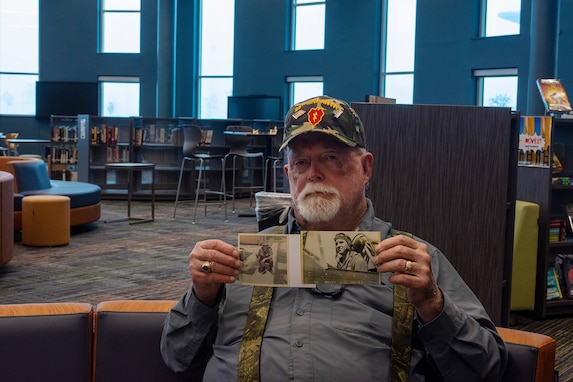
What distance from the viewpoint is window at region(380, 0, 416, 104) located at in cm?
1328

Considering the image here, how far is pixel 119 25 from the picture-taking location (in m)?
16.2

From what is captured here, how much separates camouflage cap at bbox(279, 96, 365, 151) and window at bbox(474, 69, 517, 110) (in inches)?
415

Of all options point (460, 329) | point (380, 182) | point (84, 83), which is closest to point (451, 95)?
point (84, 83)

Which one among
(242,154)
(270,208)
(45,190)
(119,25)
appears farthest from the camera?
(119,25)

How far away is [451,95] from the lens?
12.5 meters

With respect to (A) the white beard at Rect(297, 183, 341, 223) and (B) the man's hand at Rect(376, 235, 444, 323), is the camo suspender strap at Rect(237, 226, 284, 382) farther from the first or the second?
(B) the man's hand at Rect(376, 235, 444, 323)

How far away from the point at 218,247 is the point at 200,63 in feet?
48.4

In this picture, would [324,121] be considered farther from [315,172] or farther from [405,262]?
[405,262]

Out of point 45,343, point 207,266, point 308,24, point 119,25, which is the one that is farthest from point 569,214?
point 119,25

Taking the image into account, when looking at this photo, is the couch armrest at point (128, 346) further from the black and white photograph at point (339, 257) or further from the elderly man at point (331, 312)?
the black and white photograph at point (339, 257)

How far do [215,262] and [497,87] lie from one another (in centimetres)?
1123

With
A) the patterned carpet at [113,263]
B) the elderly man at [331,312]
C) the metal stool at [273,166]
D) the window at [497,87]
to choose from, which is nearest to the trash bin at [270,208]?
the elderly man at [331,312]

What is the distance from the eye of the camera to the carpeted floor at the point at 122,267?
16.3ft

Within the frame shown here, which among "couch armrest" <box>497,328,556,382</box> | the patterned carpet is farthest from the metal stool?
"couch armrest" <box>497,328,556,382</box>
